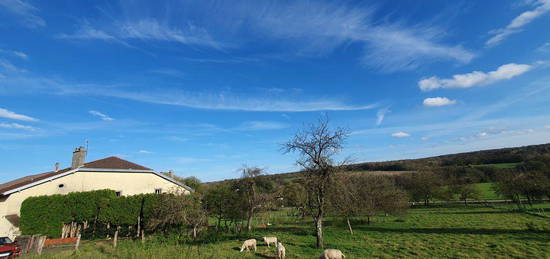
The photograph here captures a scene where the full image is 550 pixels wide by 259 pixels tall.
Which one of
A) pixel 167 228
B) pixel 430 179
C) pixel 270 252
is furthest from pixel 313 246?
pixel 430 179

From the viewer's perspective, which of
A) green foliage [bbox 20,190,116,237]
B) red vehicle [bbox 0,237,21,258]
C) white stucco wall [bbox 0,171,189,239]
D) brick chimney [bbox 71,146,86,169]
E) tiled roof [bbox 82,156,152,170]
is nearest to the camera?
red vehicle [bbox 0,237,21,258]

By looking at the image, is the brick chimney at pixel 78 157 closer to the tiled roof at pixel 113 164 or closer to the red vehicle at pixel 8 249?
Result: the tiled roof at pixel 113 164

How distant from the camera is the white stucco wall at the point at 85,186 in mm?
22125

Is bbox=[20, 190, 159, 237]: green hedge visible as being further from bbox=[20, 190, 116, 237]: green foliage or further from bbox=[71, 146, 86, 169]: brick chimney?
bbox=[71, 146, 86, 169]: brick chimney

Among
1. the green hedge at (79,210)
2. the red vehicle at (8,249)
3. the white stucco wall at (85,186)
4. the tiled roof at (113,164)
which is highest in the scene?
the tiled roof at (113,164)

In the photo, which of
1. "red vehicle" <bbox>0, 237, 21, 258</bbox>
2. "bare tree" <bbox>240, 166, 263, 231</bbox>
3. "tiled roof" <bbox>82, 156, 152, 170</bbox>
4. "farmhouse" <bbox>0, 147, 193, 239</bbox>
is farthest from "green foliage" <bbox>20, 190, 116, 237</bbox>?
"bare tree" <bbox>240, 166, 263, 231</bbox>

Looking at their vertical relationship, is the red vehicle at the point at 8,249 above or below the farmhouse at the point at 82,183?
below

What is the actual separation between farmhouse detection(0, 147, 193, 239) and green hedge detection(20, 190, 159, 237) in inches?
89.1

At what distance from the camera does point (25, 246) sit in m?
16.7

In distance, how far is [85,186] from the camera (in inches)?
1050

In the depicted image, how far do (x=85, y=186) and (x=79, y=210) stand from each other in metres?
5.00

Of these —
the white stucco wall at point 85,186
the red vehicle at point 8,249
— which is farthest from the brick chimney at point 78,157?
A: the red vehicle at point 8,249

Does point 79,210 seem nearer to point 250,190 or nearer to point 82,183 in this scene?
point 82,183

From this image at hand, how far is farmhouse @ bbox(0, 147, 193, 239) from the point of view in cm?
2220
